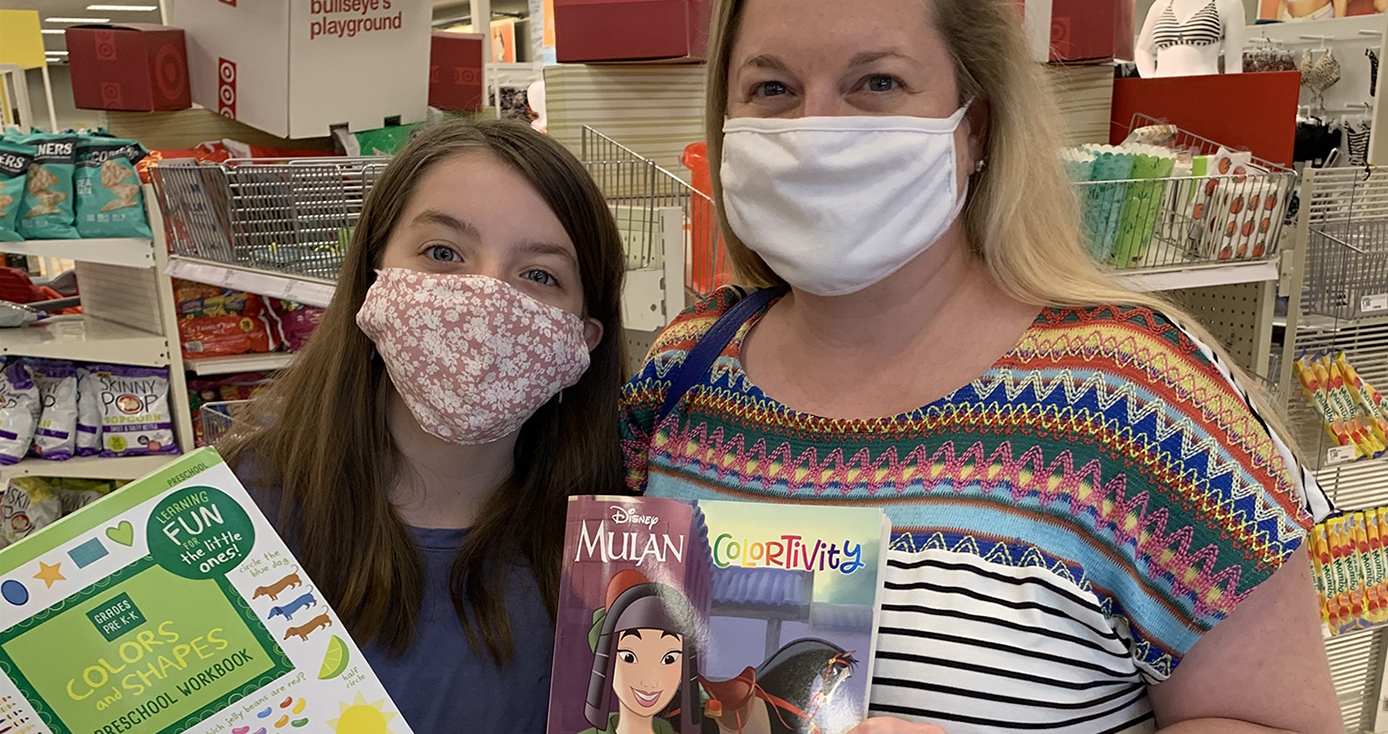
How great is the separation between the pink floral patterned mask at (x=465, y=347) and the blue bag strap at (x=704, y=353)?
163 mm

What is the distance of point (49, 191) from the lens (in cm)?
315

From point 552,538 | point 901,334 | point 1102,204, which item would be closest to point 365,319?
point 552,538

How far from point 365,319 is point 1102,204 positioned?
1.93m

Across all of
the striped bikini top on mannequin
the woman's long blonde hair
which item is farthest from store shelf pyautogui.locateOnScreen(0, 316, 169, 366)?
the striped bikini top on mannequin

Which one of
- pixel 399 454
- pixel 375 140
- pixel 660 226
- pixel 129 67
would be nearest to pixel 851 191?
pixel 399 454

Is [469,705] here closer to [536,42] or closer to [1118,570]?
[1118,570]

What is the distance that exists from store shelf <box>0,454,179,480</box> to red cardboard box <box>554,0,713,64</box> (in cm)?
181

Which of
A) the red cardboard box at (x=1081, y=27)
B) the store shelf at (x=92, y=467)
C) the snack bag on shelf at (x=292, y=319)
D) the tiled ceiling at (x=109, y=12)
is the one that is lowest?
the store shelf at (x=92, y=467)

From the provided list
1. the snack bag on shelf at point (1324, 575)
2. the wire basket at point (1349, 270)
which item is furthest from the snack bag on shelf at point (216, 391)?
the snack bag on shelf at point (1324, 575)

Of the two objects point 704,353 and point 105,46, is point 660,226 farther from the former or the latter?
point 105,46

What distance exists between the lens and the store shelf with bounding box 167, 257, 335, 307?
2.53 metres

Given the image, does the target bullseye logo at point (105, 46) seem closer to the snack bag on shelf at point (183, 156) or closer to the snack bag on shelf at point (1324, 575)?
the snack bag on shelf at point (183, 156)

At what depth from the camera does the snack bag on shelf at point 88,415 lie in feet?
11.0

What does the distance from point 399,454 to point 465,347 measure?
0.26 m
